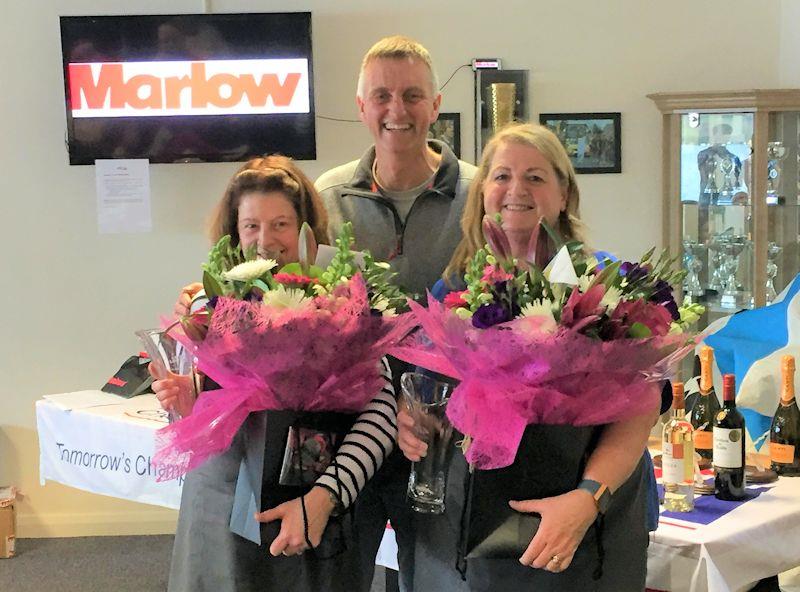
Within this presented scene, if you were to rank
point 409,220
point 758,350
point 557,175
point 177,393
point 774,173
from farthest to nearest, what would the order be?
point 774,173 → point 758,350 → point 409,220 → point 557,175 → point 177,393

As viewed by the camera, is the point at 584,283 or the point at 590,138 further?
the point at 590,138

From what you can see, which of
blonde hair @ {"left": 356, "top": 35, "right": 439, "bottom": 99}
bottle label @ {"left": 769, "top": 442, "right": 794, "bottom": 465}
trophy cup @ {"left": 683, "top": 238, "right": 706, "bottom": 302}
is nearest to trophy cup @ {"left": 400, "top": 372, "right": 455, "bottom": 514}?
blonde hair @ {"left": 356, "top": 35, "right": 439, "bottom": 99}

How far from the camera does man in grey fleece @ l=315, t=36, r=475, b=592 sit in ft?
8.08

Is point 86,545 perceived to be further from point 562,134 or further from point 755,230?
point 755,230

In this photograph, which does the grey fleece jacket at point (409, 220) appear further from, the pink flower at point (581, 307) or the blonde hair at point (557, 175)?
the pink flower at point (581, 307)

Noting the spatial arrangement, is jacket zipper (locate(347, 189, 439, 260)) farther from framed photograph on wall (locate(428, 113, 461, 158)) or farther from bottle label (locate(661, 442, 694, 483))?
framed photograph on wall (locate(428, 113, 461, 158))

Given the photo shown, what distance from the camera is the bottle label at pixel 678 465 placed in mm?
2346

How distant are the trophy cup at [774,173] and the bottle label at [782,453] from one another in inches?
78.5

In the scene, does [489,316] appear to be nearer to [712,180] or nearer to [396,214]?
[396,214]

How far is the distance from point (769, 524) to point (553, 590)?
95cm

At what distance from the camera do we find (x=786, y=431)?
268 centimetres

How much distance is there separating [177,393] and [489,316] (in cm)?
66

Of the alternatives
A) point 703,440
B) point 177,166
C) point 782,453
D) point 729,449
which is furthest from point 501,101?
point 729,449

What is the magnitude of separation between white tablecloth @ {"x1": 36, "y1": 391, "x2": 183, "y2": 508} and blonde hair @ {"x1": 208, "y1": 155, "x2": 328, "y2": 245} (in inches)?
55.2
